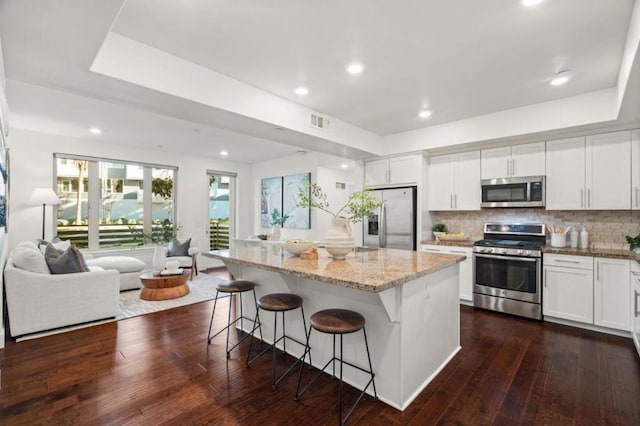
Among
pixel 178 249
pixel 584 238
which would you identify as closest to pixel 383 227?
pixel 584 238

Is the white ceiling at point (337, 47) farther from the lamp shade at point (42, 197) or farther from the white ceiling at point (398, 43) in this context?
the lamp shade at point (42, 197)

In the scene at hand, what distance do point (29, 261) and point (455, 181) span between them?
210 inches

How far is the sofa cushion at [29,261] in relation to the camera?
3.17 m

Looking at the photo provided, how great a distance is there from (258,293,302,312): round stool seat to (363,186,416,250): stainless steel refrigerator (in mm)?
2720

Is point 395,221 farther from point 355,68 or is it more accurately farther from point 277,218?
point 277,218

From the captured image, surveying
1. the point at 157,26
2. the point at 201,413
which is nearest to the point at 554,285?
the point at 201,413

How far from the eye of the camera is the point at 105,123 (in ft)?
14.9

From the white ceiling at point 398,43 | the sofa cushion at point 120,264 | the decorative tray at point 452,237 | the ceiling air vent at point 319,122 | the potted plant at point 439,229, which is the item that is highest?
the white ceiling at point 398,43

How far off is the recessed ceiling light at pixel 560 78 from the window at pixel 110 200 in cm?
651

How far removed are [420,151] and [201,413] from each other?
411 centimetres

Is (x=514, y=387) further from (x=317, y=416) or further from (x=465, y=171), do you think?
(x=465, y=171)

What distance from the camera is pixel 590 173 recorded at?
357 centimetres

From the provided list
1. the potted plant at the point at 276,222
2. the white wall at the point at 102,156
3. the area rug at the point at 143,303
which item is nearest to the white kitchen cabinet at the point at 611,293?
the area rug at the point at 143,303

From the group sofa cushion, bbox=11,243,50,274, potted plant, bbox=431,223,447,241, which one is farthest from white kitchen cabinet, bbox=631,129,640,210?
sofa cushion, bbox=11,243,50,274
